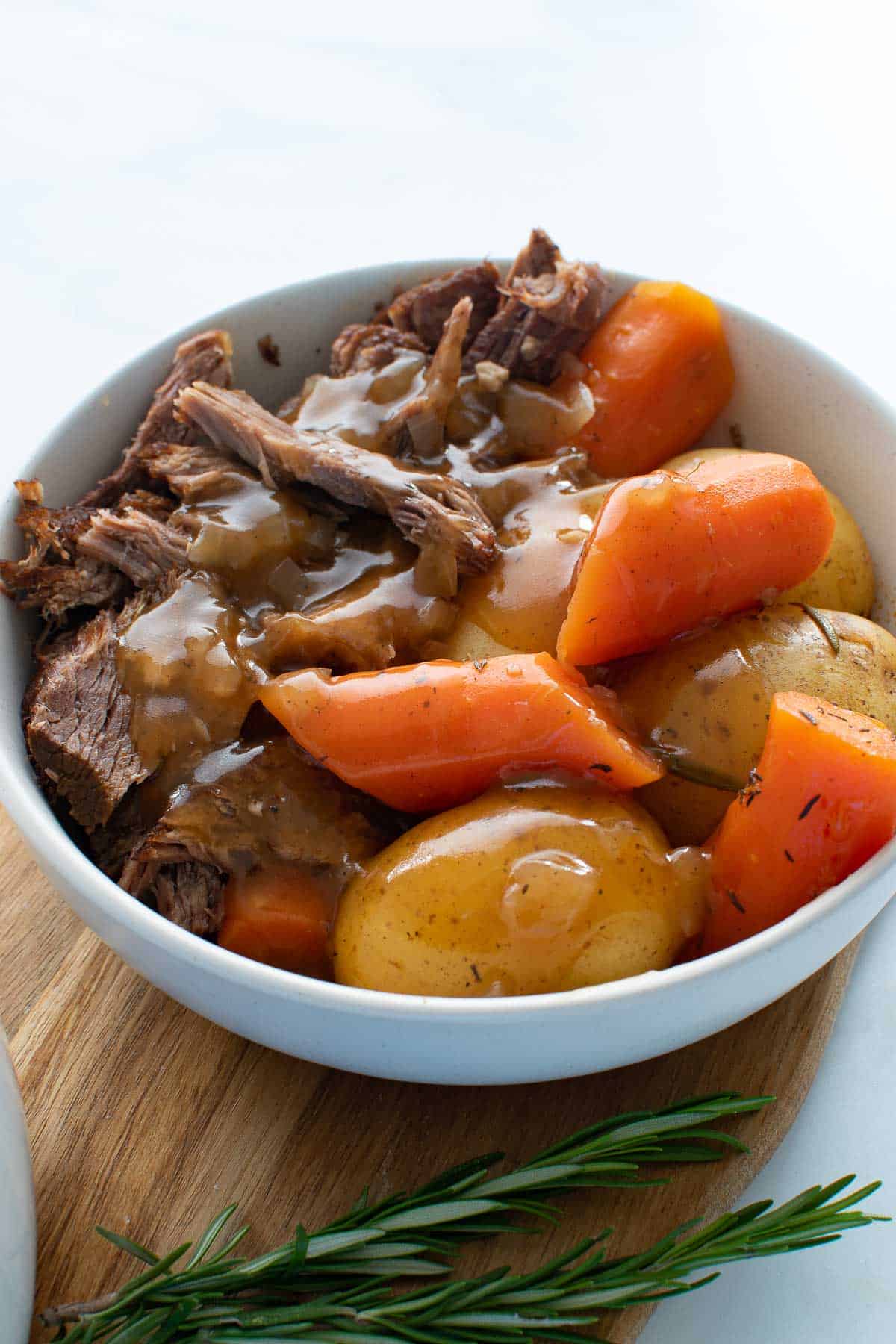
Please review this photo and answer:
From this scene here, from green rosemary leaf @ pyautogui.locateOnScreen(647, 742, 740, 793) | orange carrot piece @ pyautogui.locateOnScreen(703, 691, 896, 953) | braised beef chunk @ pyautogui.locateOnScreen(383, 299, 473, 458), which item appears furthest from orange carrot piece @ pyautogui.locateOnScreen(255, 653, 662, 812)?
braised beef chunk @ pyautogui.locateOnScreen(383, 299, 473, 458)

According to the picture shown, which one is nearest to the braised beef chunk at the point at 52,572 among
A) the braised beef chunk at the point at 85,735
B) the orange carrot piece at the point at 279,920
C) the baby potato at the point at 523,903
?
the braised beef chunk at the point at 85,735

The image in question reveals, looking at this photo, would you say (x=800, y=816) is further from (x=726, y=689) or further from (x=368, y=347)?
(x=368, y=347)

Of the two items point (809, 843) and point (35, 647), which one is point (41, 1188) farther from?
point (809, 843)

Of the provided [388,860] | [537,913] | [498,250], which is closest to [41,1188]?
[388,860]

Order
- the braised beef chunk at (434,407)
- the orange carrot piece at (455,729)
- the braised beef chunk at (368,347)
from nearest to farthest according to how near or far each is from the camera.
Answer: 1. the orange carrot piece at (455,729)
2. the braised beef chunk at (434,407)
3. the braised beef chunk at (368,347)

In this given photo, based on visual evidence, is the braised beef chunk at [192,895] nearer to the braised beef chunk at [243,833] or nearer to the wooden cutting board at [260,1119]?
the braised beef chunk at [243,833]

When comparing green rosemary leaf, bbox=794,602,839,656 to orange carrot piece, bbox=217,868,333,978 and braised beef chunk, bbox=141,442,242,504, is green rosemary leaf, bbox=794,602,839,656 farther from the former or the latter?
braised beef chunk, bbox=141,442,242,504
